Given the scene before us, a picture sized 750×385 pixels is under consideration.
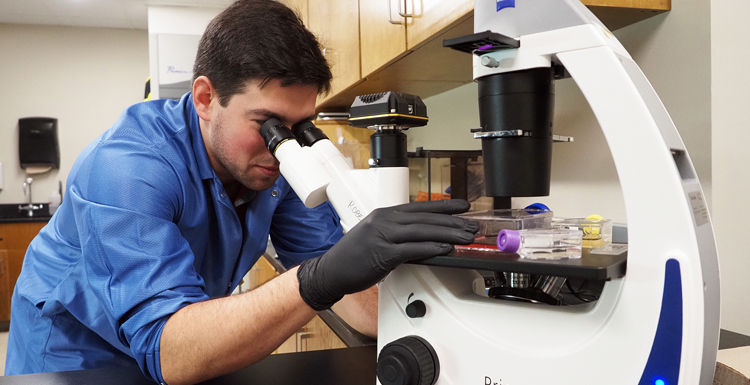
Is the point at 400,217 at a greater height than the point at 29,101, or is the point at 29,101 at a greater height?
the point at 29,101

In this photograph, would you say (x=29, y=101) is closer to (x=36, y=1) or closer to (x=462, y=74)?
(x=36, y=1)

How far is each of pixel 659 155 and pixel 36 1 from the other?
5.09 metres

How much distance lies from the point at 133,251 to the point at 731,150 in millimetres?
1058

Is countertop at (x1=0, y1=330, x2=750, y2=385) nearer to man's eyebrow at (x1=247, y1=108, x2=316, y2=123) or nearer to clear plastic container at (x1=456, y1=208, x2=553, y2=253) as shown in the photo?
clear plastic container at (x1=456, y1=208, x2=553, y2=253)

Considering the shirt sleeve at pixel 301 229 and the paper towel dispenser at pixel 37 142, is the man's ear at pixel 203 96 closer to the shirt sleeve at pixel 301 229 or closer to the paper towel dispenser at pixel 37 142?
the shirt sleeve at pixel 301 229

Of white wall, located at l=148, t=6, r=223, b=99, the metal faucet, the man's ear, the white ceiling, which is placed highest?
the white ceiling

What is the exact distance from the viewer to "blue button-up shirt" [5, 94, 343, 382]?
79 cm

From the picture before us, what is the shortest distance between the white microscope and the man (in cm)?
8

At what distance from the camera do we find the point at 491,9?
2.07 feet

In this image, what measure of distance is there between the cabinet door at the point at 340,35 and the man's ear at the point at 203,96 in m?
0.87

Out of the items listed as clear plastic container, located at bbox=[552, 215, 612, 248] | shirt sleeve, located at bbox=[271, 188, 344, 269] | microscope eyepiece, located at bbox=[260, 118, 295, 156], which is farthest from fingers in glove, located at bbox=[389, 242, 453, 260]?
shirt sleeve, located at bbox=[271, 188, 344, 269]

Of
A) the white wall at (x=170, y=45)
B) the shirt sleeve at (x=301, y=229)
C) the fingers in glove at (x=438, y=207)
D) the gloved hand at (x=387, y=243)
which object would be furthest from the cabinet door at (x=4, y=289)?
the fingers in glove at (x=438, y=207)

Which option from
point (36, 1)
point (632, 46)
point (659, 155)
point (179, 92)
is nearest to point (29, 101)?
point (36, 1)

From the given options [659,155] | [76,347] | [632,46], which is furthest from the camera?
[632,46]
